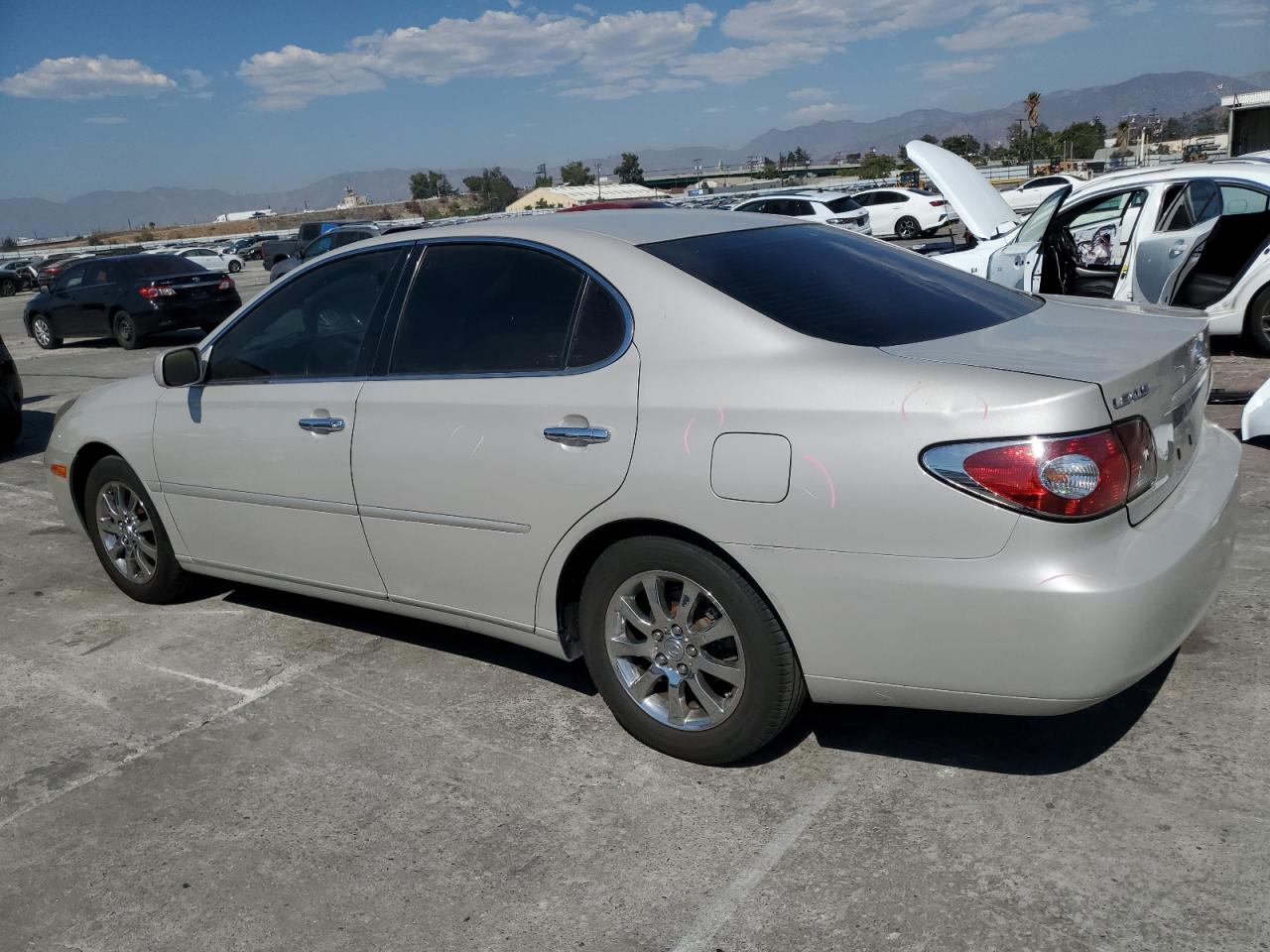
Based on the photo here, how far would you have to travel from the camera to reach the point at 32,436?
33.4 feet

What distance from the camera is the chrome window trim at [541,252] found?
134 inches

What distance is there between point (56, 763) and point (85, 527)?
1.94 m

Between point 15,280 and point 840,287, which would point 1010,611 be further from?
point 15,280

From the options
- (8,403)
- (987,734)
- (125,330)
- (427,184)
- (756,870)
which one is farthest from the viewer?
(427,184)

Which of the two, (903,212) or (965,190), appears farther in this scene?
(903,212)

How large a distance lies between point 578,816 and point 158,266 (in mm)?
17091

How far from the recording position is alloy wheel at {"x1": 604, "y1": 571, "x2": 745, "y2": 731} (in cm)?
324

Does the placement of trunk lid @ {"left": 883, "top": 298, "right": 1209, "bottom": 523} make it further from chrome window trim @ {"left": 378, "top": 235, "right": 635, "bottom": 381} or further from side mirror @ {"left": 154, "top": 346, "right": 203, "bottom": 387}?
side mirror @ {"left": 154, "top": 346, "right": 203, "bottom": 387}

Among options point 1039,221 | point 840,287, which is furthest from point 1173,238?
point 840,287

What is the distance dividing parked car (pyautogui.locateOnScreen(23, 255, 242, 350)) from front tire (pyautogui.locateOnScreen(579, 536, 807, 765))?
51.2ft

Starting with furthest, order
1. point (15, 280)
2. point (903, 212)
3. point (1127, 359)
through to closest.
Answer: point (15, 280)
point (903, 212)
point (1127, 359)

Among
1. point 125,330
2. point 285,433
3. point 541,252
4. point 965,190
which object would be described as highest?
point 541,252

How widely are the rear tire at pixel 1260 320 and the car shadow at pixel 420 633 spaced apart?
717 cm

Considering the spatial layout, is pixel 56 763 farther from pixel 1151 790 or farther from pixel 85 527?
pixel 1151 790
